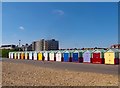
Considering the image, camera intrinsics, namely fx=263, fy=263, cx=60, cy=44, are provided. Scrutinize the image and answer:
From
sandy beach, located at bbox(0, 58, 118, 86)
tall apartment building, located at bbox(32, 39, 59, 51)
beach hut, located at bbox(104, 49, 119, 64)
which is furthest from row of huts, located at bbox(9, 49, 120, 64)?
tall apartment building, located at bbox(32, 39, 59, 51)

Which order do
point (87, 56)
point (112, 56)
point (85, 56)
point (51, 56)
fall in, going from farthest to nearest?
point (51, 56)
point (85, 56)
point (87, 56)
point (112, 56)

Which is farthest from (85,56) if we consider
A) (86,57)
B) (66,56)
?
(66,56)

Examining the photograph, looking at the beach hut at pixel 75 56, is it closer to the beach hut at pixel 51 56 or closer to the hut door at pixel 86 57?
the hut door at pixel 86 57

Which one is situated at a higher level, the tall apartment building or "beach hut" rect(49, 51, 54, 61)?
the tall apartment building

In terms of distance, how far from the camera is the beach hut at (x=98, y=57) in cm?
4216

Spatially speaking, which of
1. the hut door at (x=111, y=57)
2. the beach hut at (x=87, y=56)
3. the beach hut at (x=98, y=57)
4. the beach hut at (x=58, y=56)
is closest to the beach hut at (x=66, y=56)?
the beach hut at (x=58, y=56)

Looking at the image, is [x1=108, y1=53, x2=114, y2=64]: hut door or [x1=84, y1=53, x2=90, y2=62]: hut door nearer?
[x1=108, y1=53, x2=114, y2=64]: hut door

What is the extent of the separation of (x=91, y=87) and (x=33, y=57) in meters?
60.6

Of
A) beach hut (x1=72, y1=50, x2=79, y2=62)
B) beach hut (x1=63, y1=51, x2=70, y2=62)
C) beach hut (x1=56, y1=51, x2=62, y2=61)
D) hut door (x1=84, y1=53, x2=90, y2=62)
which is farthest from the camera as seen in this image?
beach hut (x1=56, y1=51, x2=62, y2=61)

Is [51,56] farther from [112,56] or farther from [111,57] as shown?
[112,56]

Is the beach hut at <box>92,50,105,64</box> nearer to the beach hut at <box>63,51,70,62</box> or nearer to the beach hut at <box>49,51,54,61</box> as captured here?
the beach hut at <box>63,51,70,62</box>

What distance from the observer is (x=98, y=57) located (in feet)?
142

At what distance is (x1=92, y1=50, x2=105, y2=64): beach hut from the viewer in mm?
42156

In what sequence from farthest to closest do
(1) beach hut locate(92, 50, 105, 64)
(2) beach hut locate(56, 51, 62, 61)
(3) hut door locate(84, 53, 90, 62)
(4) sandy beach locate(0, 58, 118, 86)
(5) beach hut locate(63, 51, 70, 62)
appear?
1. (2) beach hut locate(56, 51, 62, 61)
2. (5) beach hut locate(63, 51, 70, 62)
3. (3) hut door locate(84, 53, 90, 62)
4. (1) beach hut locate(92, 50, 105, 64)
5. (4) sandy beach locate(0, 58, 118, 86)
